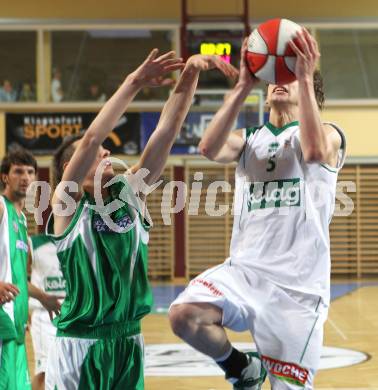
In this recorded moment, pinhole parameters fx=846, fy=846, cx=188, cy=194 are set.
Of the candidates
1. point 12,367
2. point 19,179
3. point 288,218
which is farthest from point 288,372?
point 19,179

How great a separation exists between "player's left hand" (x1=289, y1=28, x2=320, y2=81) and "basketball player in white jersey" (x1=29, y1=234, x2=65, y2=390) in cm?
309

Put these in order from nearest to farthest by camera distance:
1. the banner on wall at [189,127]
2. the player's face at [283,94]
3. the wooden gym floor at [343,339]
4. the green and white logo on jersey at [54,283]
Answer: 1. the player's face at [283,94]
2. the green and white logo on jersey at [54,283]
3. the wooden gym floor at [343,339]
4. the banner on wall at [189,127]

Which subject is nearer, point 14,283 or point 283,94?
point 283,94

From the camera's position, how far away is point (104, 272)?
13.1 ft

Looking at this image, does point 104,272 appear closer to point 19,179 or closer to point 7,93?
point 19,179

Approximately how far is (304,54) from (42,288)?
3.59 meters

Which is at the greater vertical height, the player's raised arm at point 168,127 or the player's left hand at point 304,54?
the player's left hand at point 304,54

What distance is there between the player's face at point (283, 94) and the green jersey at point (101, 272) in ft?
3.15

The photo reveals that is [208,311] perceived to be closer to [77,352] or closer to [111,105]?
[77,352]

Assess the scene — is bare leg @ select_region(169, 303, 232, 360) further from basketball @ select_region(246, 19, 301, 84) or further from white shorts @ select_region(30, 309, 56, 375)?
white shorts @ select_region(30, 309, 56, 375)

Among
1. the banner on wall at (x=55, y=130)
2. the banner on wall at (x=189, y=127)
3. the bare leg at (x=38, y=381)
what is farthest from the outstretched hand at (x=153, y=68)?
the banner on wall at (x=55, y=130)

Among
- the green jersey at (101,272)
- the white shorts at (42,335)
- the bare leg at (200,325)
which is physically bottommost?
the white shorts at (42,335)

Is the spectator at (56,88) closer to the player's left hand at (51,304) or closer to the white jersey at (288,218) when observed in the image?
the player's left hand at (51,304)

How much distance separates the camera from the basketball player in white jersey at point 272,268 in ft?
13.3
